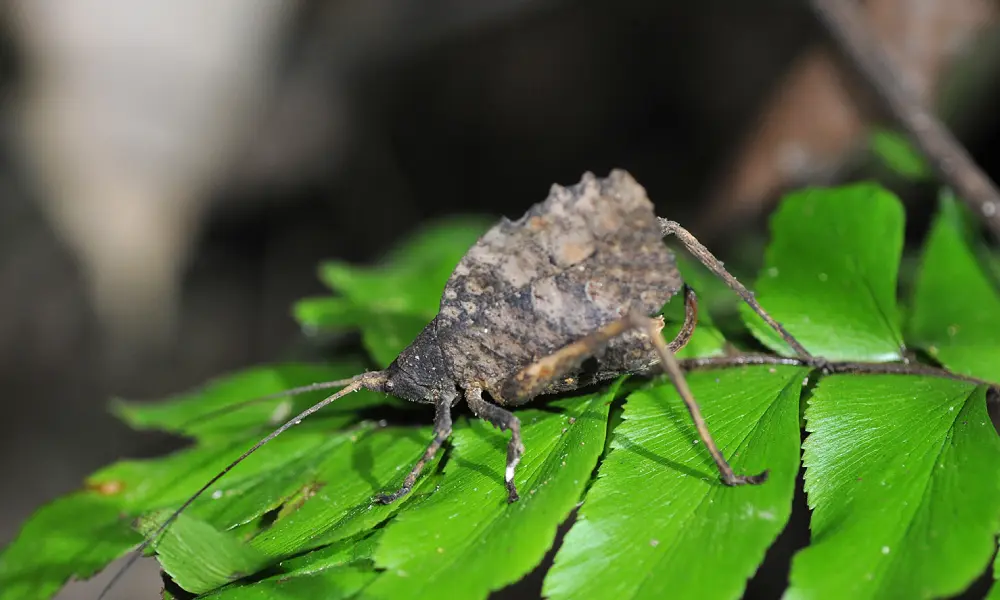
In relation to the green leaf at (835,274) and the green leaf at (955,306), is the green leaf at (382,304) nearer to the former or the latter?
the green leaf at (835,274)

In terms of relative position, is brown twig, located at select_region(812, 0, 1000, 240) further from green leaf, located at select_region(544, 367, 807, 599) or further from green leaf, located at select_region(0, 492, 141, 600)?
green leaf, located at select_region(0, 492, 141, 600)

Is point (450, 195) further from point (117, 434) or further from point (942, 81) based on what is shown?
point (942, 81)

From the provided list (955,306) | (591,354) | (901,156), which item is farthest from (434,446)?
(901,156)

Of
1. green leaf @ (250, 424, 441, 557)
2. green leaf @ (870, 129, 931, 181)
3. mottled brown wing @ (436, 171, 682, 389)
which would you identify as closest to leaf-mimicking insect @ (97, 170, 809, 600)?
mottled brown wing @ (436, 171, 682, 389)

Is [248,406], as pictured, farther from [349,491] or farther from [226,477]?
[349,491]

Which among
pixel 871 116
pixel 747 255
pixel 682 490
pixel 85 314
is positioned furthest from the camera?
pixel 85 314

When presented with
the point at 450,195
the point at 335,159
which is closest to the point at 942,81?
the point at 450,195

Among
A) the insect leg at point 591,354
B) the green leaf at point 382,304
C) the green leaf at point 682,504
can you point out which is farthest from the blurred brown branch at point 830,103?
the insect leg at point 591,354
